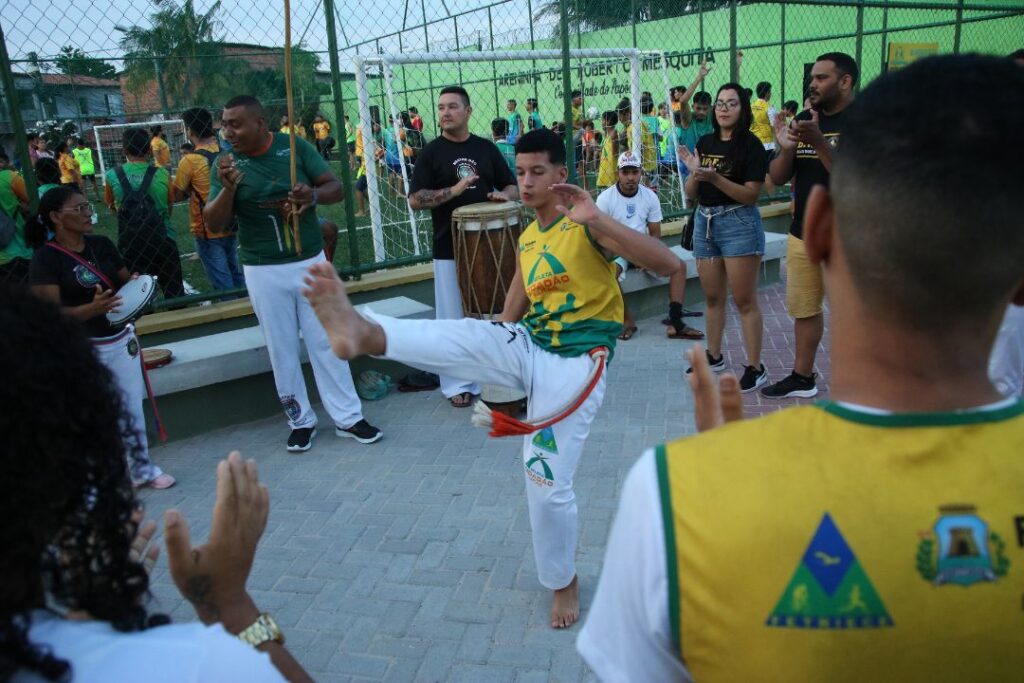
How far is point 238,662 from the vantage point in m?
0.98

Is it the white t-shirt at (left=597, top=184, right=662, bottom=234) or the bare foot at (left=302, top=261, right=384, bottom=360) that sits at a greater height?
the bare foot at (left=302, top=261, right=384, bottom=360)

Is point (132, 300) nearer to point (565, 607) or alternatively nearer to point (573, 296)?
point (573, 296)

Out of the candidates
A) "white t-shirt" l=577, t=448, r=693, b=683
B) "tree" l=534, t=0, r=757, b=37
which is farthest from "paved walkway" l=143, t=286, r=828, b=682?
"tree" l=534, t=0, r=757, b=37

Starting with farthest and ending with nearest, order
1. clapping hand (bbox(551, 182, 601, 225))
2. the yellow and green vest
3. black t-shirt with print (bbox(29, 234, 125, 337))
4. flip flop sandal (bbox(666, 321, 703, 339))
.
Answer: the yellow and green vest, flip flop sandal (bbox(666, 321, 703, 339)), black t-shirt with print (bbox(29, 234, 125, 337)), clapping hand (bbox(551, 182, 601, 225))

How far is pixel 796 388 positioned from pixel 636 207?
2251 millimetres

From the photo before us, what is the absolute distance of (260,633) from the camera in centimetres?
137

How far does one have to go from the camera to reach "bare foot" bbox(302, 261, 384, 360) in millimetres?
2238

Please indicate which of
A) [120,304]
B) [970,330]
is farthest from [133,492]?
[120,304]

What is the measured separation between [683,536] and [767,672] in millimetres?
198

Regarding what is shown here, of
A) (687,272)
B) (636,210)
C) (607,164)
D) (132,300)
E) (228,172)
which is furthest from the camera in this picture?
(607,164)

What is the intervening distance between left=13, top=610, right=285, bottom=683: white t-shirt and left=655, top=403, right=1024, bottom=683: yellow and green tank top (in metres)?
0.54

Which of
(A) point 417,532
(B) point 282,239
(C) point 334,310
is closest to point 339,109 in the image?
(B) point 282,239

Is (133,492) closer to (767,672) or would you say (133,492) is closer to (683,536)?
(683,536)

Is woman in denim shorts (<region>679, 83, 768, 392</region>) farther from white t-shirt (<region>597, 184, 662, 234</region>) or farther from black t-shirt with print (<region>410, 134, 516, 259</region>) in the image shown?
black t-shirt with print (<region>410, 134, 516, 259</region>)
